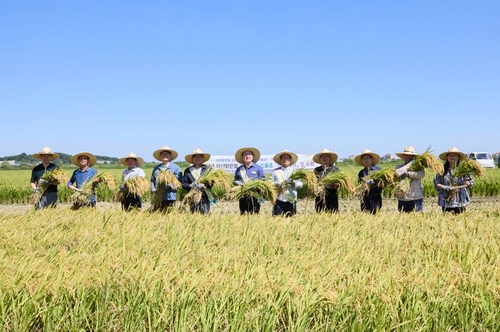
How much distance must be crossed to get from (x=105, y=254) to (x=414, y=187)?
4.78 m

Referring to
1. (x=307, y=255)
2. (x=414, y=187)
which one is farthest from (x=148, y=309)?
(x=414, y=187)

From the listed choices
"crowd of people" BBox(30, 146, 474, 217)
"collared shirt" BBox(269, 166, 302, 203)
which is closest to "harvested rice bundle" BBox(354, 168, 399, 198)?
"crowd of people" BBox(30, 146, 474, 217)

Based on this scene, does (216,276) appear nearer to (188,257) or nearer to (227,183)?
(188,257)

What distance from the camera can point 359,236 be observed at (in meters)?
4.70

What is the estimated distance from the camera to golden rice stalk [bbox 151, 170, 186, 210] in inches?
266

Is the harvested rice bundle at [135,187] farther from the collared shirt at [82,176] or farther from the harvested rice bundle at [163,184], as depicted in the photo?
the collared shirt at [82,176]

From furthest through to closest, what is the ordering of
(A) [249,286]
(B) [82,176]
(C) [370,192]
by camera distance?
(B) [82,176]
(C) [370,192]
(A) [249,286]

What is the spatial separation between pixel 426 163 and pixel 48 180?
18.2 feet

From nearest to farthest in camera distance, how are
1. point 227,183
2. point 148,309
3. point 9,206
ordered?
point 148,309 < point 227,183 < point 9,206

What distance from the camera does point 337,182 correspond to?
22.5 feet

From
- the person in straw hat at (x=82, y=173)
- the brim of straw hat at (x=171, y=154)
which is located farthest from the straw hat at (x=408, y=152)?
the person in straw hat at (x=82, y=173)

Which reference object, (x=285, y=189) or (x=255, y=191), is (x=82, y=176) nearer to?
(x=255, y=191)

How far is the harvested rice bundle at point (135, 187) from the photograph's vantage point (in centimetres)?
686

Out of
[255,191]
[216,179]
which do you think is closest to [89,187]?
[216,179]
